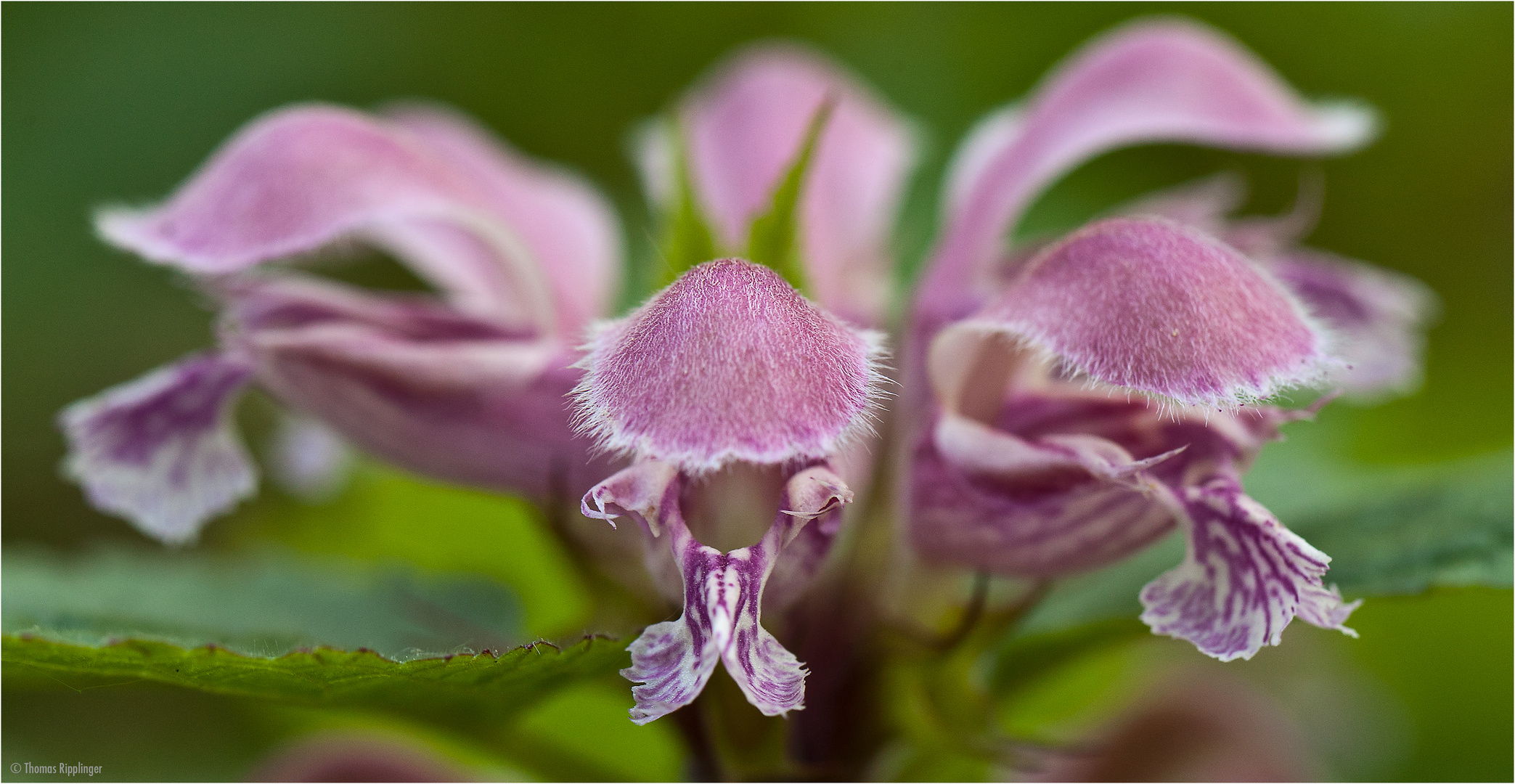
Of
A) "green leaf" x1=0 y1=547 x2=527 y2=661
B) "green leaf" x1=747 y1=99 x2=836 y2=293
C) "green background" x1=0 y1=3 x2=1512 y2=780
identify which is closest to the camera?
"green leaf" x1=747 y1=99 x2=836 y2=293

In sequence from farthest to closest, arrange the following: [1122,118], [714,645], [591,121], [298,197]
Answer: [591,121]
[1122,118]
[298,197]
[714,645]

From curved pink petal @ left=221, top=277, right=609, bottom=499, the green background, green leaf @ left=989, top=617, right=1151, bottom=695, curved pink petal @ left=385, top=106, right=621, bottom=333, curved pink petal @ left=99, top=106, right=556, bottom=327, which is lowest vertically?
green leaf @ left=989, top=617, right=1151, bottom=695

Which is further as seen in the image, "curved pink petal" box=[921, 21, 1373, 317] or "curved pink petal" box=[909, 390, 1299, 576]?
"curved pink petal" box=[921, 21, 1373, 317]

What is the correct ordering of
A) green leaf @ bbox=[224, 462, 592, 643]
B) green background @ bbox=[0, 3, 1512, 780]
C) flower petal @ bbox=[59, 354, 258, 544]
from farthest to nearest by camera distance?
green background @ bbox=[0, 3, 1512, 780], green leaf @ bbox=[224, 462, 592, 643], flower petal @ bbox=[59, 354, 258, 544]

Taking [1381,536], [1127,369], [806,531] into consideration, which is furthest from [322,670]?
[1381,536]

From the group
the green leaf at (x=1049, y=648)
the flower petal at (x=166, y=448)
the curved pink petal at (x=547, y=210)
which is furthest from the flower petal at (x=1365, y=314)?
the flower petal at (x=166, y=448)

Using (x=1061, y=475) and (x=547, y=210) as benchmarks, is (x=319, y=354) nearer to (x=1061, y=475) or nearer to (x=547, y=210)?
(x=547, y=210)

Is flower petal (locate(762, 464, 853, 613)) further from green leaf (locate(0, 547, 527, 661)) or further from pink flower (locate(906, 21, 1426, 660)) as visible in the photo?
green leaf (locate(0, 547, 527, 661))

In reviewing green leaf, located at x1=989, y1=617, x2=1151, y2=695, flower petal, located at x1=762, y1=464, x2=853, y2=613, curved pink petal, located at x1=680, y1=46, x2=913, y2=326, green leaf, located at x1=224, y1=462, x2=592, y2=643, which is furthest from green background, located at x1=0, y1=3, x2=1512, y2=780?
flower petal, located at x1=762, y1=464, x2=853, y2=613
